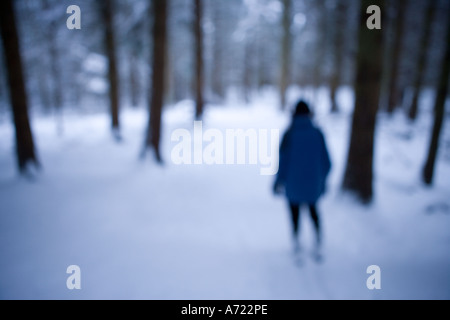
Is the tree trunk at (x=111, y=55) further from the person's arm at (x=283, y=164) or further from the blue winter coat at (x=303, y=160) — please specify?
the blue winter coat at (x=303, y=160)

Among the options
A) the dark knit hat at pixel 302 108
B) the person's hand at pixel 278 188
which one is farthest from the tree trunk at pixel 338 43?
the person's hand at pixel 278 188

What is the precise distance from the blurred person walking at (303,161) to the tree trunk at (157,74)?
15.7 feet

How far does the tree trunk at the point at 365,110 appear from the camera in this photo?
4.46 metres

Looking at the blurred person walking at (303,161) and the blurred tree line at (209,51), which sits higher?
the blurred tree line at (209,51)

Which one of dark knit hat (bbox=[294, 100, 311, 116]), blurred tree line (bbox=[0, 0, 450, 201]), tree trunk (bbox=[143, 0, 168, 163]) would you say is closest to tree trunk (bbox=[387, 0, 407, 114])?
blurred tree line (bbox=[0, 0, 450, 201])

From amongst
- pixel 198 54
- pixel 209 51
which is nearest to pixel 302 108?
pixel 198 54

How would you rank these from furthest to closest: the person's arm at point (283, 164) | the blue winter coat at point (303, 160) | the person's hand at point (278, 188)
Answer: the person's hand at point (278, 188)
the person's arm at point (283, 164)
the blue winter coat at point (303, 160)

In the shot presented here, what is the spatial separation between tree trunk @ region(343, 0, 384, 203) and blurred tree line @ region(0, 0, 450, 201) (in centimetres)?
2

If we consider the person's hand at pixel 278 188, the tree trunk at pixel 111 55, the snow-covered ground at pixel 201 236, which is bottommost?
the snow-covered ground at pixel 201 236

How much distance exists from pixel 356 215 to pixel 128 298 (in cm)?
424
